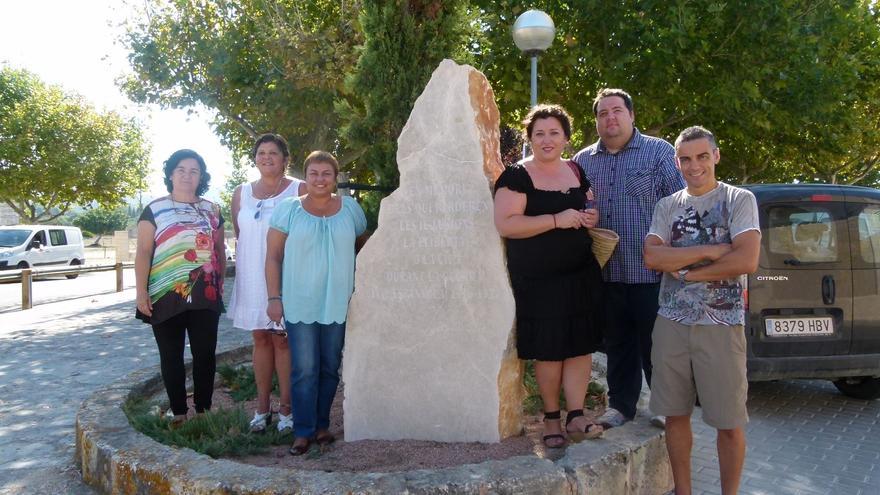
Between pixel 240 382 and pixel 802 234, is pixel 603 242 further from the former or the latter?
pixel 240 382

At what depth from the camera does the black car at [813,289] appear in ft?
16.3

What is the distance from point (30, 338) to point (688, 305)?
29.6 feet

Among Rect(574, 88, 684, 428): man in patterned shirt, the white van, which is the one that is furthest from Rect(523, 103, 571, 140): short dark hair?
the white van

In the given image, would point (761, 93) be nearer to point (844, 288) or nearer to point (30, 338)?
point (844, 288)

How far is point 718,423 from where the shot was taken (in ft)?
9.81

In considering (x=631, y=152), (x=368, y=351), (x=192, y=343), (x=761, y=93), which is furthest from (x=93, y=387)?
(x=761, y=93)

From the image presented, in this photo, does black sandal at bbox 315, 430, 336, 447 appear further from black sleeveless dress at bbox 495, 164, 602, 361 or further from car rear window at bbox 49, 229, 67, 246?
car rear window at bbox 49, 229, 67, 246

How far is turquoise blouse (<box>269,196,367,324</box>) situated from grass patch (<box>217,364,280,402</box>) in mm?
1533

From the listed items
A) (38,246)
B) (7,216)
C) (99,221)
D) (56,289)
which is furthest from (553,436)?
(99,221)

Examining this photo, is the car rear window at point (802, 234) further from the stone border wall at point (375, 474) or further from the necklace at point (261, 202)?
the necklace at point (261, 202)

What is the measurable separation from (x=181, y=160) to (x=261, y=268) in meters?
0.83

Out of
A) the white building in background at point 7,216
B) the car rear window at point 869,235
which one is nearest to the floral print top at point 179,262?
the car rear window at point 869,235

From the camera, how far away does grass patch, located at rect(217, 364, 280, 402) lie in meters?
4.92

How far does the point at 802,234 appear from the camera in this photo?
512 centimetres
